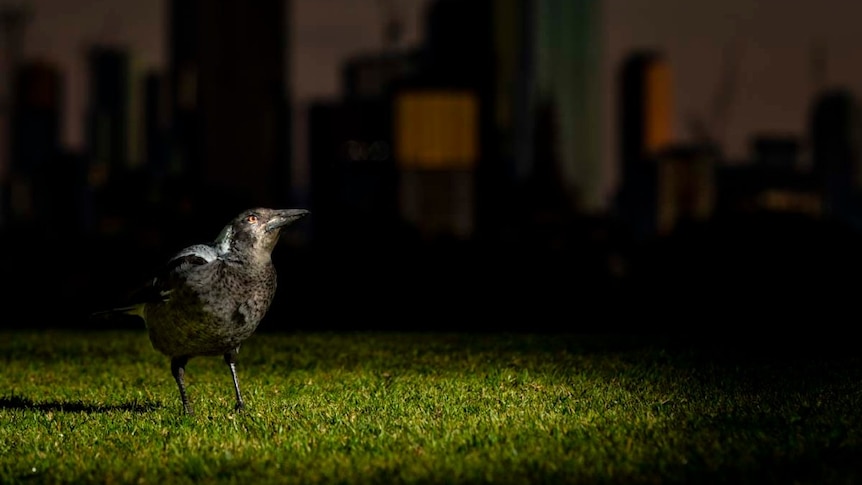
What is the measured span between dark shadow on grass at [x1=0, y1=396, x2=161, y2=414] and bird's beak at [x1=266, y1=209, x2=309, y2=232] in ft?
7.71

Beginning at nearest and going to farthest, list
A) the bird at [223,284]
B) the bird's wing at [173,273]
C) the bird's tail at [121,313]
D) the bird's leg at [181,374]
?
the bird at [223,284] < the bird's wing at [173,273] < the bird's leg at [181,374] < the bird's tail at [121,313]

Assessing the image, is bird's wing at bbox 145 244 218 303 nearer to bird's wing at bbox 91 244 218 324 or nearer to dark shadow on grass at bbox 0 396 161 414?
bird's wing at bbox 91 244 218 324

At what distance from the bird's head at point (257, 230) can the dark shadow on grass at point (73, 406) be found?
80.4 inches

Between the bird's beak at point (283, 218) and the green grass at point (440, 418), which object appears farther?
the bird's beak at point (283, 218)

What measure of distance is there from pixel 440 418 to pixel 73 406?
156 inches

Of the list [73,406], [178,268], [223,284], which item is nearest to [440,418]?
[223,284]

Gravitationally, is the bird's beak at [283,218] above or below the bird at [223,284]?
above

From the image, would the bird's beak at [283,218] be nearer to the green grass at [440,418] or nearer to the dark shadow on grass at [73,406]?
the green grass at [440,418]

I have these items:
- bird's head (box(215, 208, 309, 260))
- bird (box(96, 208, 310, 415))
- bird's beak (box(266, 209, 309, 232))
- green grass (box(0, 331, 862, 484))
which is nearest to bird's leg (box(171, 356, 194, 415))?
green grass (box(0, 331, 862, 484))

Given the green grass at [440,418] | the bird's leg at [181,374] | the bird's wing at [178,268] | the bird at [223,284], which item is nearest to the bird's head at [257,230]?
the bird at [223,284]

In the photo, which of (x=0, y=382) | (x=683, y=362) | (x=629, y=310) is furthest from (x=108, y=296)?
(x=683, y=362)

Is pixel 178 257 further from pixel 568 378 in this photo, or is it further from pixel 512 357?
pixel 512 357

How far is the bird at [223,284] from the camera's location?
1078 cm

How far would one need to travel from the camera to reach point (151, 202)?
13288 centimetres
